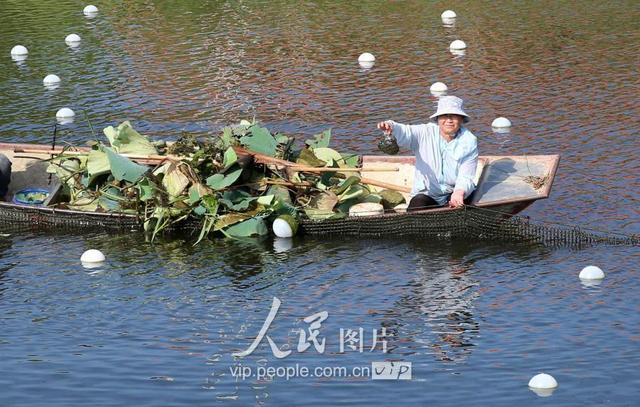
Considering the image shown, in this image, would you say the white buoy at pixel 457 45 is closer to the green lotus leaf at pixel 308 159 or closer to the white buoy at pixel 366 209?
the green lotus leaf at pixel 308 159

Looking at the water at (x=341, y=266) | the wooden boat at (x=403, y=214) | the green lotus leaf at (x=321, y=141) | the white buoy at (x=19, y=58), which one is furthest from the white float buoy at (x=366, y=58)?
the wooden boat at (x=403, y=214)

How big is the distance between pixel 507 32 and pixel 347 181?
10.3m

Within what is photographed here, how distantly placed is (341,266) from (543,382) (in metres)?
3.34

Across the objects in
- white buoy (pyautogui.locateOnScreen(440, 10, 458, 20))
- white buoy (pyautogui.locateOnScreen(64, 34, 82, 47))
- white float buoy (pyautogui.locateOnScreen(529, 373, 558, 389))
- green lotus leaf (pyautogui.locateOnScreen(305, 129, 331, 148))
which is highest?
white buoy (pyautogui.locateOnScreen(440, 10, 458, 20))

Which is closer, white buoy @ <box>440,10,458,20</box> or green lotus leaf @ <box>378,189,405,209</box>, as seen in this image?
green lotus leaf @ <box>378,189,405,209</box>

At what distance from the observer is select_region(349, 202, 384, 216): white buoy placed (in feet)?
43.2

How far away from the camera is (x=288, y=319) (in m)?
11.1

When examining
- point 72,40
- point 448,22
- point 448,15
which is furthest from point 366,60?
point 72,40

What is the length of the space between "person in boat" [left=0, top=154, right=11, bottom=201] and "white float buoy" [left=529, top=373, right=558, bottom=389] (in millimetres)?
7059

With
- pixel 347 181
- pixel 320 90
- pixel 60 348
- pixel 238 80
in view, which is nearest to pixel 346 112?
pixel 320 90

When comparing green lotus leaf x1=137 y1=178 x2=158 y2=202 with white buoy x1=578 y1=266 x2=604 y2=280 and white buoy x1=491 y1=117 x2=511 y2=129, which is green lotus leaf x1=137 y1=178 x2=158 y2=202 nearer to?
white buoy x1=578 y1=266 x2=604 y2=280

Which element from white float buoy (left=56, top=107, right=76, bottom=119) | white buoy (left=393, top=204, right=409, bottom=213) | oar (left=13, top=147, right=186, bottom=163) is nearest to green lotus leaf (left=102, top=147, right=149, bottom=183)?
oar (left=13, top=147, right=186, bottom=163)

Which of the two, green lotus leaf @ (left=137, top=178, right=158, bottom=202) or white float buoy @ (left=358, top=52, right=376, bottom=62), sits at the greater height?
white float buoy @ (left=358, top=52, right=376, bottom=62)

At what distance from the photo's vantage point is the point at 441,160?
42.0 ft
